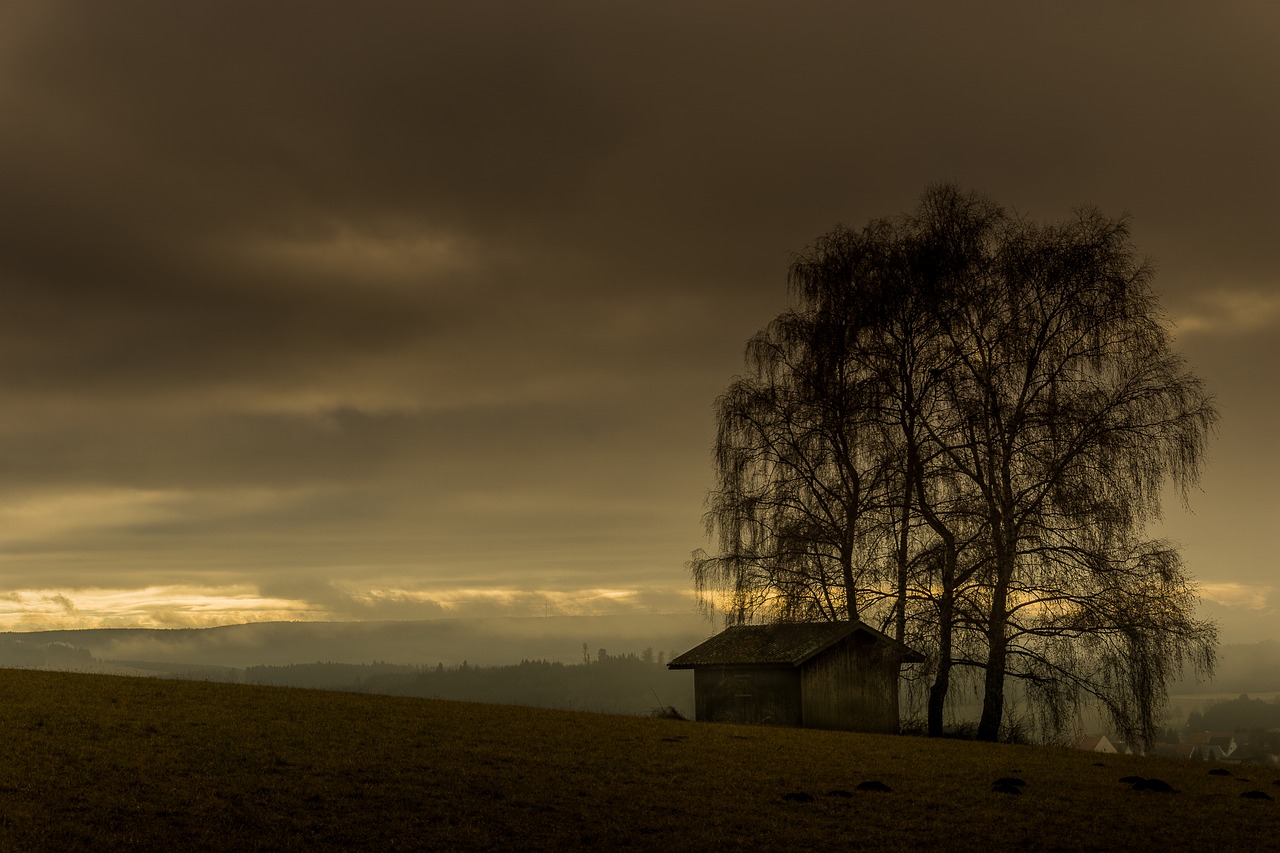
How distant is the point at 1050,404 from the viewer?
32094 millimetres

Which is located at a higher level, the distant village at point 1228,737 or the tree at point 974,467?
the tree at point 974,467

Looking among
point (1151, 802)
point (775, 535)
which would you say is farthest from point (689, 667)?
point (1151, 802)

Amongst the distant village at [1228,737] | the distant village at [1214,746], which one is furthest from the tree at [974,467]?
the distant village at [1214,746]

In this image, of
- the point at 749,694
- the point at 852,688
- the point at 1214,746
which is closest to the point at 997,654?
the point at 852,688

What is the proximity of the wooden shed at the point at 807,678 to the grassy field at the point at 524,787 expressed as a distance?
Answer: 4.81 meters

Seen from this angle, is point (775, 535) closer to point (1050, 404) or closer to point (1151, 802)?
point (1050, 404)

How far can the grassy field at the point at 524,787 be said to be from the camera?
17234 millimetres

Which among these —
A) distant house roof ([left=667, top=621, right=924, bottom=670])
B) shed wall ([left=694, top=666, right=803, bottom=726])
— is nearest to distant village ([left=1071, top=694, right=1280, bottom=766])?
distant house roof ([left=667, top=621, right=924, bottom=670])

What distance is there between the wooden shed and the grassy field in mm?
4808

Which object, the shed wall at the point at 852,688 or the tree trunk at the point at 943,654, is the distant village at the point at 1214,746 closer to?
the shed wall at the point at 852,688

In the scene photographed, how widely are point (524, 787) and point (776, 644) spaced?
56.3ft

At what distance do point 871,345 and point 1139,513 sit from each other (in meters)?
9.66

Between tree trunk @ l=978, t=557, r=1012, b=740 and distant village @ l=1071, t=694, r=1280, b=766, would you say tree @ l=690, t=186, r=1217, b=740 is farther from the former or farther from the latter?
distant village @ l=1071, t=694, r=1280, b=766

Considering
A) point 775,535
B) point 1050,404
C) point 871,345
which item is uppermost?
point 871,345
